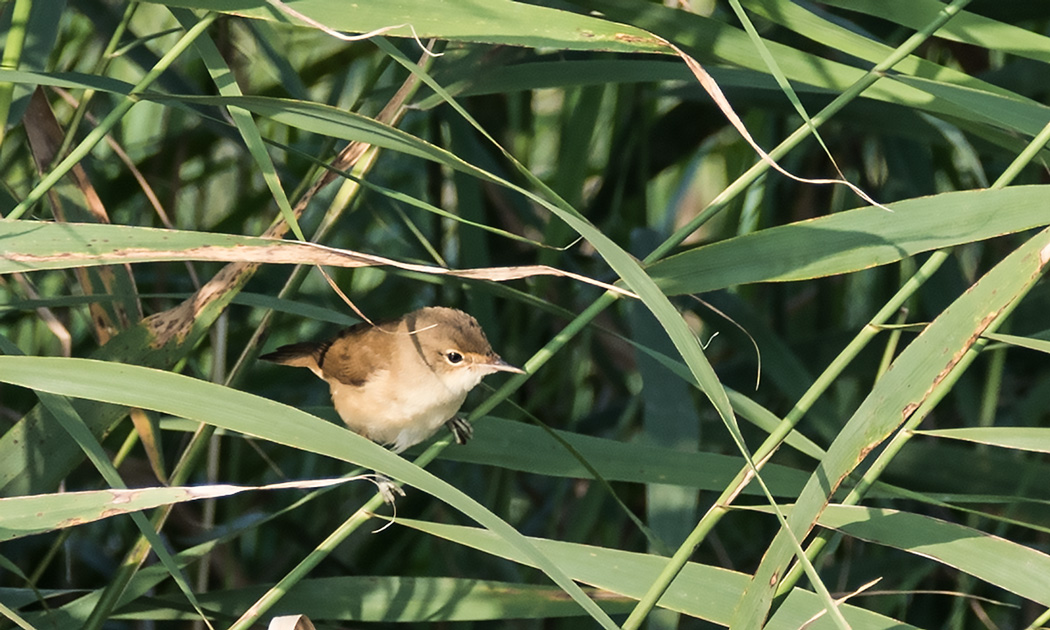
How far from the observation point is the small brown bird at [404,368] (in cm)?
179

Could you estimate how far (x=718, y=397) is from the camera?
35.8 inches

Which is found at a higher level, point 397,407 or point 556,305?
point 556,305

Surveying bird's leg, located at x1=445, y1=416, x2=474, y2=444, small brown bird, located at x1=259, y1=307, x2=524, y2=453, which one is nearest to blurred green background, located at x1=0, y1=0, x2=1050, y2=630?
bird's leg, located at x1=445, y1=416, x2=474, y2=444

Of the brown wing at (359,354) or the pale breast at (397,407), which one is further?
the brown wing at (359,354)

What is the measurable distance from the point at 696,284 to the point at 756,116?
1371mm

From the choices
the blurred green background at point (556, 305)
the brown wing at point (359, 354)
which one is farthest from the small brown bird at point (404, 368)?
the blurred green background at point (556, 305)

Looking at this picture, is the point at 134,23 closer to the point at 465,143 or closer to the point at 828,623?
the point at 465,143

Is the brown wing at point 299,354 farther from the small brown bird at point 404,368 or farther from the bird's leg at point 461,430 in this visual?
the bird's leg at point 461,430

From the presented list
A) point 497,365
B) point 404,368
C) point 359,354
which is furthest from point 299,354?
point 497,365

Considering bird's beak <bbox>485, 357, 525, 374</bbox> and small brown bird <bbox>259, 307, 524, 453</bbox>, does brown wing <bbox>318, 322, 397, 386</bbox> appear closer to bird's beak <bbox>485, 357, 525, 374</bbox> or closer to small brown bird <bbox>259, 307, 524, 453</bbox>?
small brown bird <bbox>259, 307, 524, 453</bbox>

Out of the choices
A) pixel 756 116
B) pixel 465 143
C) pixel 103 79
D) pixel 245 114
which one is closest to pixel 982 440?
pixel 245 114

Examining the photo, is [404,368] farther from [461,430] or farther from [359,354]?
[461,430]

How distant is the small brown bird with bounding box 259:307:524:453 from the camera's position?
70.6 inches

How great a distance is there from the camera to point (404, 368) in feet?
6.23
